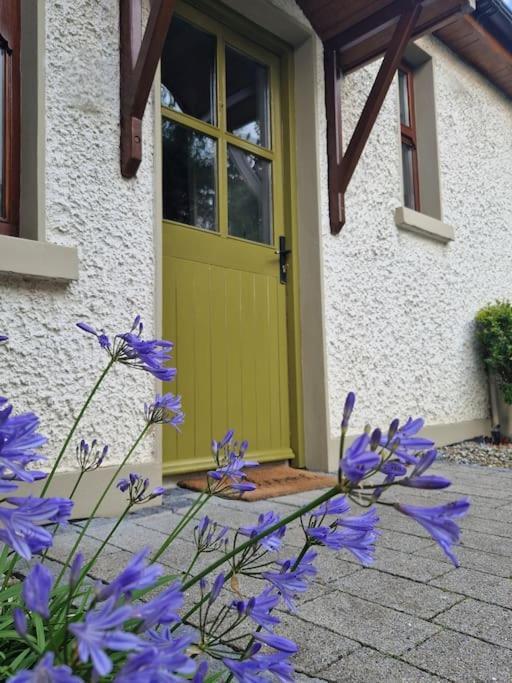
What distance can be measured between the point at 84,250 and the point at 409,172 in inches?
144

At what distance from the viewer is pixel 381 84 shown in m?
3.68

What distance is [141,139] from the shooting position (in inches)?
109

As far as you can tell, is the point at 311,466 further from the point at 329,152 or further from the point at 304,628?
the point at 304,628

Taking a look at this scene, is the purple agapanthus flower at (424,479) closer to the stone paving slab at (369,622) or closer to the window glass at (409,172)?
the stone paving slab at (369,622)

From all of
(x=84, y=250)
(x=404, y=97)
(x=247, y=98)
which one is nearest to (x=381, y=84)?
(x=247, y=98)

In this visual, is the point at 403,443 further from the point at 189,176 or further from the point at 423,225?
the point at 423,225

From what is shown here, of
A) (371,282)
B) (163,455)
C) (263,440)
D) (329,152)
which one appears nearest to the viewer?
(163,455)

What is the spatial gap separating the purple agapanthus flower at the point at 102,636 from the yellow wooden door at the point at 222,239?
8.68 ft

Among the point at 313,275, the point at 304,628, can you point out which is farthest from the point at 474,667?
the point at 313,275

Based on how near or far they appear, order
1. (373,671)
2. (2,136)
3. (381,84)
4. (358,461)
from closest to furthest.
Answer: (358,461), (373,671), (2,136), (381,84)

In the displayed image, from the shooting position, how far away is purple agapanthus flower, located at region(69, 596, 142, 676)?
0.41 m

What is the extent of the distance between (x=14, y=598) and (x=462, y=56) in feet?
20.4

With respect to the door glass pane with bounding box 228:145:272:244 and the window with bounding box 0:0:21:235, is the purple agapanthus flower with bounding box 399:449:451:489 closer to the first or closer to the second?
the window with bounding box 0:0:21:235

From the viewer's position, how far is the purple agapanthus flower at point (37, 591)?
0.45 meters
